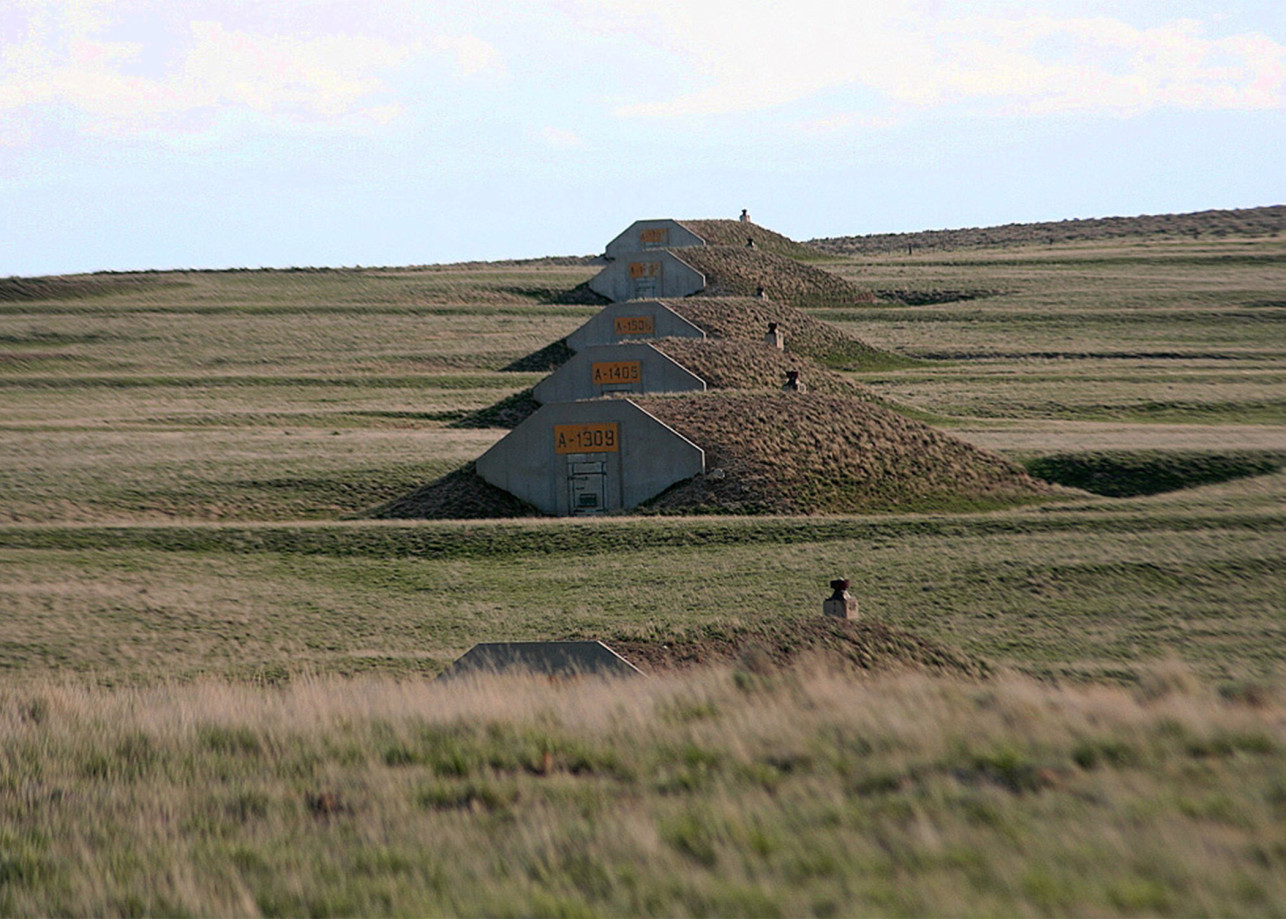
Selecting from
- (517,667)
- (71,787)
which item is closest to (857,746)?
(71,787)

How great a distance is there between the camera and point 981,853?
6836 millimetres

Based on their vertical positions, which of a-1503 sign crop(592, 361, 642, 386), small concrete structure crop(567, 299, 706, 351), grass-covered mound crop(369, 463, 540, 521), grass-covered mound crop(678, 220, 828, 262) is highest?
grass-covered mound crop(678, 220, 828, 262)

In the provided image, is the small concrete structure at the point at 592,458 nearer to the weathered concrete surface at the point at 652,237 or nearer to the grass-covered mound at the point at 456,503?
the grass-covered mound at the point at 456,503

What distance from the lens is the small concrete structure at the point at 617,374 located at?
1672 inches

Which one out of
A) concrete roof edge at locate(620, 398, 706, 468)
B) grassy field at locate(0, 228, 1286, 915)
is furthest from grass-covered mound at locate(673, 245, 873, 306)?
concrete roof edge at locate(620, 398, 706, 468)

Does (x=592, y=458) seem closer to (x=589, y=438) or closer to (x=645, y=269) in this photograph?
(x=589, y=438)

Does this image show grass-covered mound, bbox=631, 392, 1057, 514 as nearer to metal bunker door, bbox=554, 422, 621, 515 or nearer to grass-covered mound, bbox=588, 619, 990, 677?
metal bunker door, bbox=554, 422, 621, 515

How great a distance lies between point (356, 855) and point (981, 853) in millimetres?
3422

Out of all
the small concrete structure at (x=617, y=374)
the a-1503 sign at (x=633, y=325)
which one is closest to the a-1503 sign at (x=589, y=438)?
the small concrete structure at (x=617, y=374)

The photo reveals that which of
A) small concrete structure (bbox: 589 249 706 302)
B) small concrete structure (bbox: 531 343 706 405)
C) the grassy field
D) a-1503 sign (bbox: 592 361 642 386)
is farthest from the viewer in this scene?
small concrete structure (bbox: 589 249 706 302)

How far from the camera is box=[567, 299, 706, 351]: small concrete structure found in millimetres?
52750

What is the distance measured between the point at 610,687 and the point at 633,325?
4346cm

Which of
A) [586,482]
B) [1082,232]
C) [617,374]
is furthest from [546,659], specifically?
[1082,232]

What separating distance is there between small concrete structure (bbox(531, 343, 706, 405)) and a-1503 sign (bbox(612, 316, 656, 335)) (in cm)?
955
